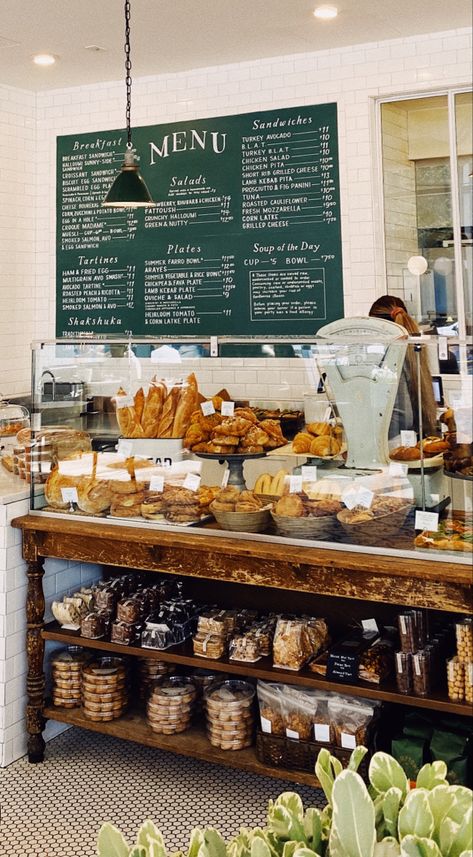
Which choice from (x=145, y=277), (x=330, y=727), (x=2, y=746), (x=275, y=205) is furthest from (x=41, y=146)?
(x=330, y=727)

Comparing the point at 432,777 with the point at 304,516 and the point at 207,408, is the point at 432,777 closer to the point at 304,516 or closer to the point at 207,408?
the point at 304,516

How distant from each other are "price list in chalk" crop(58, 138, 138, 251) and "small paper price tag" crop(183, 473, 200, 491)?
319 centimetres

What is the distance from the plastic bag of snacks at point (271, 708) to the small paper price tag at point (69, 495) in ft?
3.14

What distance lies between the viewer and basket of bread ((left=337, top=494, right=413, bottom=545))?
2605mm

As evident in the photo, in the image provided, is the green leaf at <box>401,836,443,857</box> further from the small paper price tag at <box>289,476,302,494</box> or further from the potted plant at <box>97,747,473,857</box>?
the small paper price tag at <box>289,476,302,494</box>

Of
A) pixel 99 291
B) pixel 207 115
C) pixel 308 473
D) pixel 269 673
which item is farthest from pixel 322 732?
pixel 207 115

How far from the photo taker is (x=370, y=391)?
2.67 m

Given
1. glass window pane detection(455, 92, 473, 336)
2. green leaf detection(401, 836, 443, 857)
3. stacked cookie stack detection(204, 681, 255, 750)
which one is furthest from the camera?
glass window pane detection(455, 92, 473, 336)

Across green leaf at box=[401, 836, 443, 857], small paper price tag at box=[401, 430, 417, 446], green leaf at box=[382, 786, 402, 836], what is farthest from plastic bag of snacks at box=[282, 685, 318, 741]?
green leaf at box=[401, 836, 443, 857]

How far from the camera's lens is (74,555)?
3.15 metres

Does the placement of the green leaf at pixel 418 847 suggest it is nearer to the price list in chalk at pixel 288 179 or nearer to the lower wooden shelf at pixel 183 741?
the lower wooden shelf at pixel 183 741

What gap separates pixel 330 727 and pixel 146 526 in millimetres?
925

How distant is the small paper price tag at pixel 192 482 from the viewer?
9.77ft

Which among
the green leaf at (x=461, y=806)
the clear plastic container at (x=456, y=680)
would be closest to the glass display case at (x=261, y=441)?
the clear plastic container at (x=456, y=680)
